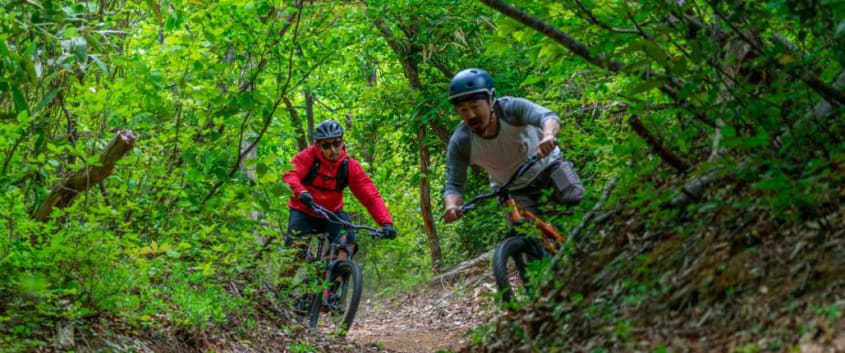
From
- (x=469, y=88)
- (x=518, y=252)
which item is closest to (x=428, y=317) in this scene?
(x=518, y=252)

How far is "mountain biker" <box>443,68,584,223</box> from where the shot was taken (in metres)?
6.27

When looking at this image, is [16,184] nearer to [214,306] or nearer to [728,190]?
[214,306]

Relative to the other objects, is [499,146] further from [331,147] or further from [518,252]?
[331,147]

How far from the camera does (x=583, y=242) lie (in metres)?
5.02

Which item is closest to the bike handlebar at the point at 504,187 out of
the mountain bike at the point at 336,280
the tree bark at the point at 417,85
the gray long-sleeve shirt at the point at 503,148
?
the gray long-sleeve shirt at the point at 503,148

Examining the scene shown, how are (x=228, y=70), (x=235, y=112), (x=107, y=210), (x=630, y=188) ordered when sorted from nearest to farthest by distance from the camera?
(x=630, y=188) < (x=107, y=210) < (x=235, y=112) < (x=228, y=70)

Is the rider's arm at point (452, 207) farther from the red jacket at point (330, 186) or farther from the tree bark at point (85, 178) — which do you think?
the red jacket at point (330, 186)

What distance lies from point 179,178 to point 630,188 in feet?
13.8

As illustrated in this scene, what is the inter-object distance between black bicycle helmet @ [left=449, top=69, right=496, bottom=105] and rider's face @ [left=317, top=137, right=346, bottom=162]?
3072mm

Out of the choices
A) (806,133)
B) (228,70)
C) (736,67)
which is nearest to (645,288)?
(806,133)

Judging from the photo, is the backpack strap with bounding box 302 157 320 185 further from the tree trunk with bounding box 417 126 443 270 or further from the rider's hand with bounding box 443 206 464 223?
the tree trunk with bounding box 417 126 443 270

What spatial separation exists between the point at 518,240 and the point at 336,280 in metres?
3.39

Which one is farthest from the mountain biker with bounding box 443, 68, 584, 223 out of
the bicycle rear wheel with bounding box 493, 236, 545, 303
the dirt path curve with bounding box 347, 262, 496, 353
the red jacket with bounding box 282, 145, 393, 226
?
the red jacket with bounding box 282, 145, 393, 226

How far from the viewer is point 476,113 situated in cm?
630
